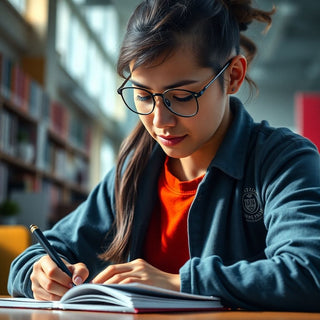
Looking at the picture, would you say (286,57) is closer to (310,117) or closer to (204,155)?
(310,117)

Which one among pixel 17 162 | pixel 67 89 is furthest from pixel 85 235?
pixel 67 89

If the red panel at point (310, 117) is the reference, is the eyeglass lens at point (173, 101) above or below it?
below

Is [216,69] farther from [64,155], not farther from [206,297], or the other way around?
[64,155]

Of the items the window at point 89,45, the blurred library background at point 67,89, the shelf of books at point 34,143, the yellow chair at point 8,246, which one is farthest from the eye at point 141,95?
the window at point 89,45

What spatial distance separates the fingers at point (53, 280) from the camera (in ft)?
3.67

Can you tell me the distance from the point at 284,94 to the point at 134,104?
13272mm

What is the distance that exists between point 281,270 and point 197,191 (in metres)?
0.38

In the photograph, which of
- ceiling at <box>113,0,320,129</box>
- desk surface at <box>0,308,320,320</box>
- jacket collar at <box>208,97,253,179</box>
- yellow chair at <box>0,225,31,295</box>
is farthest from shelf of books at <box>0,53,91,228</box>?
desk surface at <box>0,308,320,320</box>

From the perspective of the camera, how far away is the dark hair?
49.1 inches

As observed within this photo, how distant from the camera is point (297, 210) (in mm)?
1082

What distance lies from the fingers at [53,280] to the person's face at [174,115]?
13.4 inches

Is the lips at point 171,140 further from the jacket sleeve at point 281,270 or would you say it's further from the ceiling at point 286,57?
the ceiling at point 286,57

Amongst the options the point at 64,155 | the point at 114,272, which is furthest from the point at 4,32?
the point at 114,272

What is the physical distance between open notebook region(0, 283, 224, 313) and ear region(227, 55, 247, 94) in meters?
0.56
